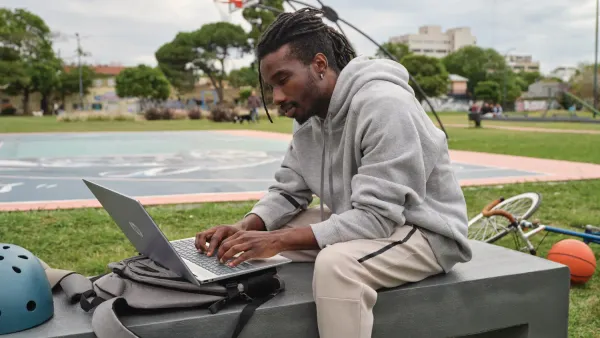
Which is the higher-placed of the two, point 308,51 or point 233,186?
point 308,51

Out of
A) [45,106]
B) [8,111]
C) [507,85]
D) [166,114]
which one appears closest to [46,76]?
[8,111]

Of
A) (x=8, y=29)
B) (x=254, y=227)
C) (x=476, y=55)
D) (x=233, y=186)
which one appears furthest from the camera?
(x=476, y=55)

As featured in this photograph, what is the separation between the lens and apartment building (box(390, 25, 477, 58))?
156 metres

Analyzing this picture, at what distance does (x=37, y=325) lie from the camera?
1971 mm

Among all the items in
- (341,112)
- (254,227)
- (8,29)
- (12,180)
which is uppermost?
(8,29)

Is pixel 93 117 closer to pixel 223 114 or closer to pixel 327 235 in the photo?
pixel 223 114

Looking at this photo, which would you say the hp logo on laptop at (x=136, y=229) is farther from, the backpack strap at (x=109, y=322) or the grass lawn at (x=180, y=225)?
the grass lawn at (x=180, y=225)

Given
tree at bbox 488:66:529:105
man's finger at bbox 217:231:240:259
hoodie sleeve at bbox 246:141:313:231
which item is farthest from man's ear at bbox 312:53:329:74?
tree at bbox 488:66:529:105

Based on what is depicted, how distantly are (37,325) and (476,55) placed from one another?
337 feet

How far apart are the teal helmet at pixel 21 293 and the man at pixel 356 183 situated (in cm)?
62

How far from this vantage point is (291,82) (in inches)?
95.2

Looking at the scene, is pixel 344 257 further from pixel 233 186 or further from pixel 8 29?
pixel 8 29

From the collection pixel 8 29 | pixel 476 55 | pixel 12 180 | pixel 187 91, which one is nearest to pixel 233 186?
pixel 12 180

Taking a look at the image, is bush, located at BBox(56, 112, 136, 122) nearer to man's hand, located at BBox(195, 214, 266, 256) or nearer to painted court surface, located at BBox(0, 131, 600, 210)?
painted court surface, located at BBox(0, 131, 600, 210)
